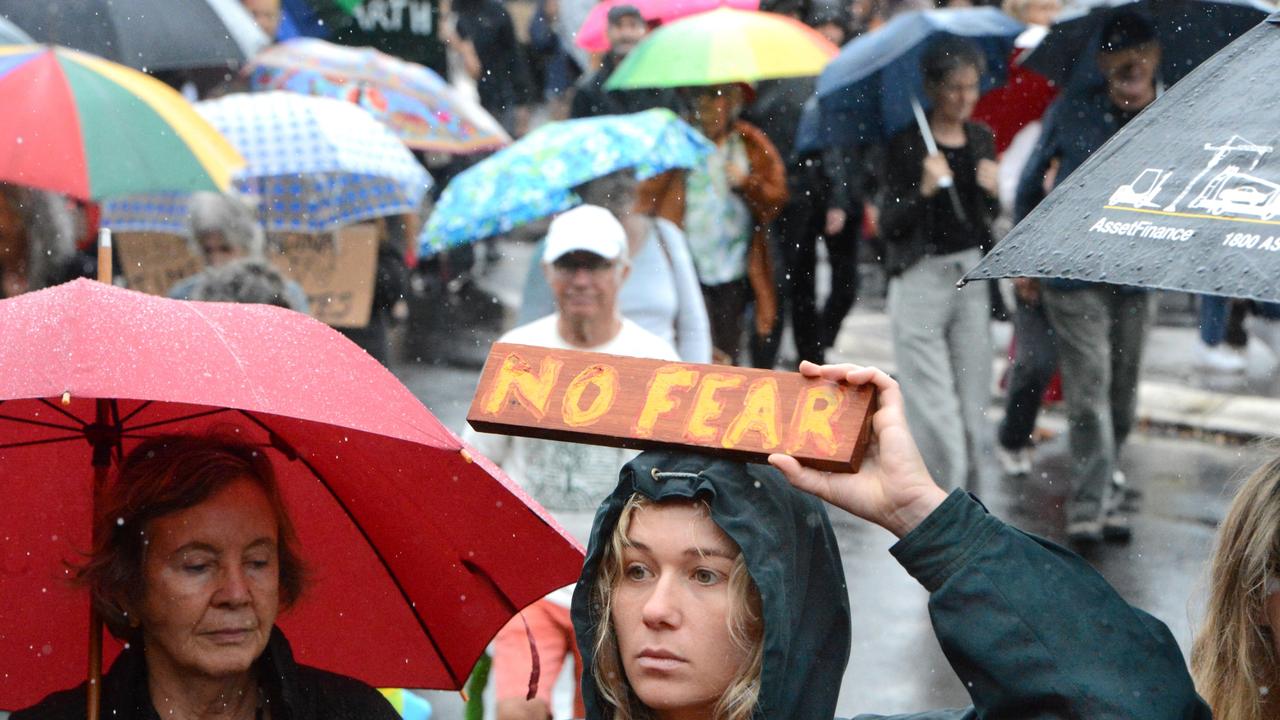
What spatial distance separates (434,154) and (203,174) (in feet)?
27.1

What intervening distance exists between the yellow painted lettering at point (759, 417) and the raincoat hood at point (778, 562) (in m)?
0.12

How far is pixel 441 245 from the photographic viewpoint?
23.7 feet

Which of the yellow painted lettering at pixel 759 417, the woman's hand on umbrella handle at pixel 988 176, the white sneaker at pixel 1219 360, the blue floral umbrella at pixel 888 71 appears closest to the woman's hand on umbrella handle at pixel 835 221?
the blue floral umbrella at pixel 888 71

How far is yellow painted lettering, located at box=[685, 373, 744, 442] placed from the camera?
2.83m

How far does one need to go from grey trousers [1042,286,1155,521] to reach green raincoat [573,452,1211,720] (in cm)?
549

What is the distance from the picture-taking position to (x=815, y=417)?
9.11 ft

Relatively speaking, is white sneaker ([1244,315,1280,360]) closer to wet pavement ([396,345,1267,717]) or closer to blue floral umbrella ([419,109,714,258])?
wet pavement ([396,345,1267,717])

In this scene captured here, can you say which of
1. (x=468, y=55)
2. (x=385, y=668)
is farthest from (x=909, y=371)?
(x=468, y=55)

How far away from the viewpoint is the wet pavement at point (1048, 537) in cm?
680

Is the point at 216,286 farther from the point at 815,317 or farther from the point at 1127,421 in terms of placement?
the point at 815,317

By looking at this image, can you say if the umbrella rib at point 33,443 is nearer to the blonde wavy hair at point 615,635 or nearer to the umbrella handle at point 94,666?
the umbrella handle at point 94,666

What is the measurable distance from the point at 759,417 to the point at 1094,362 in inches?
226

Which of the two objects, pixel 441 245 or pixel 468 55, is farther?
pixel 468 55

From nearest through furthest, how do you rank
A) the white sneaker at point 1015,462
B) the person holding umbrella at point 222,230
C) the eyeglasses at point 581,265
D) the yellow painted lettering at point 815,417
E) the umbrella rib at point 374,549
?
the yellow painted lettering at point 815,417
the umbrella rib at point 374,549
the eyeglasses at point 581,265
the person holding umbrella at point 222,230
the white sneaker at point 1015,462
